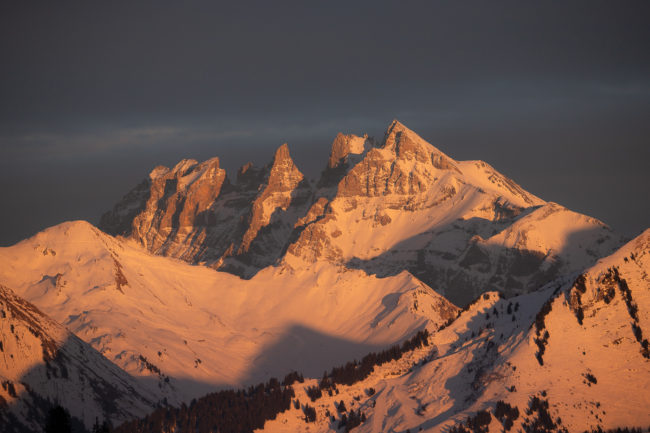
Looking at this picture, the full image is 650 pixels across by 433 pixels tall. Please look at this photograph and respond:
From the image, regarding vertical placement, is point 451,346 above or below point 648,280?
below

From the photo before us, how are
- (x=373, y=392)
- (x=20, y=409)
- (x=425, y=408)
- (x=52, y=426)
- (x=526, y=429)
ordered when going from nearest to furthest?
(x=526, y=429), (x=425, y=408), (x=373, y=392), (x=52, y=426), (x=20, y=409)

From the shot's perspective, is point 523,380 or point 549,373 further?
point 549,373

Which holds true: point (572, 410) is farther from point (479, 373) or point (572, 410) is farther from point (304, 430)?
point (304, 430)

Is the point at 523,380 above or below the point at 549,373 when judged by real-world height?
below

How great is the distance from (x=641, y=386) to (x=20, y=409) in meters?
119

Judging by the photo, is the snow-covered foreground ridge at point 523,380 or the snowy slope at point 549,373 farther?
the snowy slope at point 549,373

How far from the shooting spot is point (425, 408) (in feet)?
414

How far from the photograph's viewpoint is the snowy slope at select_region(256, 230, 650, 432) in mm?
117812

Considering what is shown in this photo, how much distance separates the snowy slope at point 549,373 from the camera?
387ft

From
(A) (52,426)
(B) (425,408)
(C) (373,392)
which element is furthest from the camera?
(A) (52,426)

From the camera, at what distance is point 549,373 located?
399 feet

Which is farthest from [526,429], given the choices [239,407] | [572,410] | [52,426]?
[52,426]

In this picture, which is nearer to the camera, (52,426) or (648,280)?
(648,280)

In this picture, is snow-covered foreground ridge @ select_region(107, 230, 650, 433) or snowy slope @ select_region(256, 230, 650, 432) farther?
snowy slope @ select_region(256, 230, 650, 432)
